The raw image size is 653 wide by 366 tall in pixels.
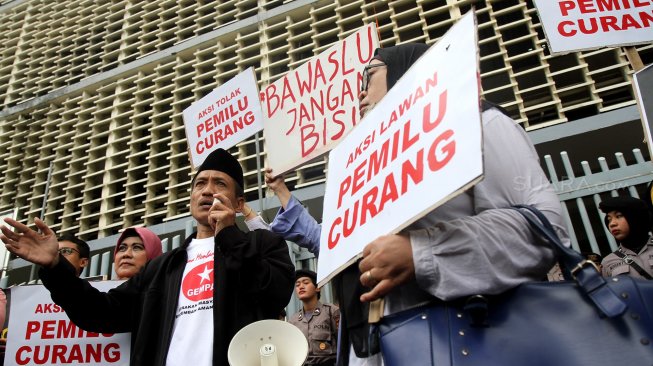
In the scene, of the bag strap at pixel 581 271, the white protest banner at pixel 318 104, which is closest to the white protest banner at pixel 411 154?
the bag strap at pixel 581 271

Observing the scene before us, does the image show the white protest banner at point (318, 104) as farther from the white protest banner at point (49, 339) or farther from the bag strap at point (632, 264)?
the bag strap at point (632, 264)

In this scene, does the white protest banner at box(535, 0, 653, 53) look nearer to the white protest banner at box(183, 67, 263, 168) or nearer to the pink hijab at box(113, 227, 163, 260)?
the white protest banner at box(183, 67, 263, 168)

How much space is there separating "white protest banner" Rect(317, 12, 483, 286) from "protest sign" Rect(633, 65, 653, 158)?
1554mm

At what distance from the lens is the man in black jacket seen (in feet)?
6.82

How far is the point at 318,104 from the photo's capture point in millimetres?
3453

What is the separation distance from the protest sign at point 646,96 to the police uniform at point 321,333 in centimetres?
308

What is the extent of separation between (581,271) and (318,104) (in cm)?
258

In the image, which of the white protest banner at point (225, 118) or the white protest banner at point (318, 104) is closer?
the white protest banner at point (318, 104)

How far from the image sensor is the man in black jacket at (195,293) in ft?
6.82

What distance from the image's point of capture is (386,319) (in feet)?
4.06

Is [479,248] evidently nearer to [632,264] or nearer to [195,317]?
[195,317]

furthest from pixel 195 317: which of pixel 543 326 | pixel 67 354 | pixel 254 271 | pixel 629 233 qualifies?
pixel 629 233

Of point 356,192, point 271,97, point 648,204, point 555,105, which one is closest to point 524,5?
point 555,105

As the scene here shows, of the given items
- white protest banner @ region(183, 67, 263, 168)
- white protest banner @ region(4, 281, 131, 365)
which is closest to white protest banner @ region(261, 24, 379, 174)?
white protest banner @ region(183, 67, 263, 168)
